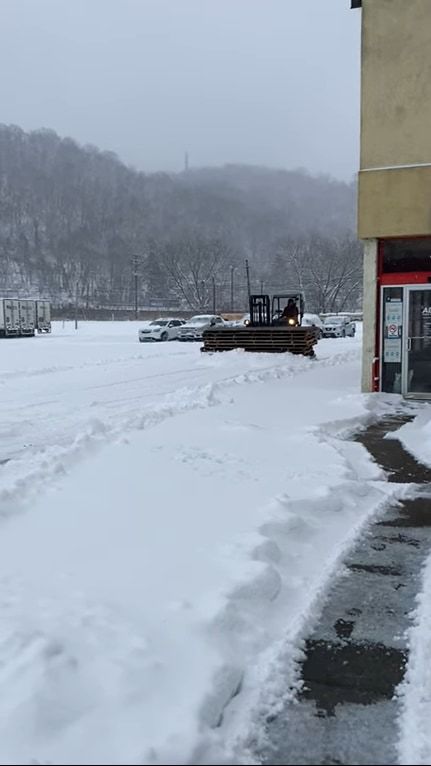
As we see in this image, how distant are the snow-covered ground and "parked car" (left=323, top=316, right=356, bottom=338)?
38775 mm

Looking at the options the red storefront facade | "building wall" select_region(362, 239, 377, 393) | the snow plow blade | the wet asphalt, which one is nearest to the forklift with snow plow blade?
the snow plow blade

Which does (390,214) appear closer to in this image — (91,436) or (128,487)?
(91,436)

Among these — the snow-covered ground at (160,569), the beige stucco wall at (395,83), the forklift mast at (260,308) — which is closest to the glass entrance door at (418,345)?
the beige stucco wall at (395,83)

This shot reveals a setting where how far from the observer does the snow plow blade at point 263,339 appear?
23.7 metres

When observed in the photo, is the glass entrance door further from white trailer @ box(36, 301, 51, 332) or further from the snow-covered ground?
white trailer @ box(36, 301, 51, 332)

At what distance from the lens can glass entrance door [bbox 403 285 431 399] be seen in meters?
12.9

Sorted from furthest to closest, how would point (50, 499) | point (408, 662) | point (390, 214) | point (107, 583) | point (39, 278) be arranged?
point (39, 278), point (390, 214), point (50, 499), point (107, 583), point (408, 662)

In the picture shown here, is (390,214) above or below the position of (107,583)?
above

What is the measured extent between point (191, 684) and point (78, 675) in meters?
0.53

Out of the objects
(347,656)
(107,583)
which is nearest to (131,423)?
(107,583)

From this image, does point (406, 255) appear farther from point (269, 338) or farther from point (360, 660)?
point (269, 338)

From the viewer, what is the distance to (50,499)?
6031mm

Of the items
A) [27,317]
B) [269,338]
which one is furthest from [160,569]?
[27,317]

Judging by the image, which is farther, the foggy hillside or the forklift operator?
the foggy hillside
